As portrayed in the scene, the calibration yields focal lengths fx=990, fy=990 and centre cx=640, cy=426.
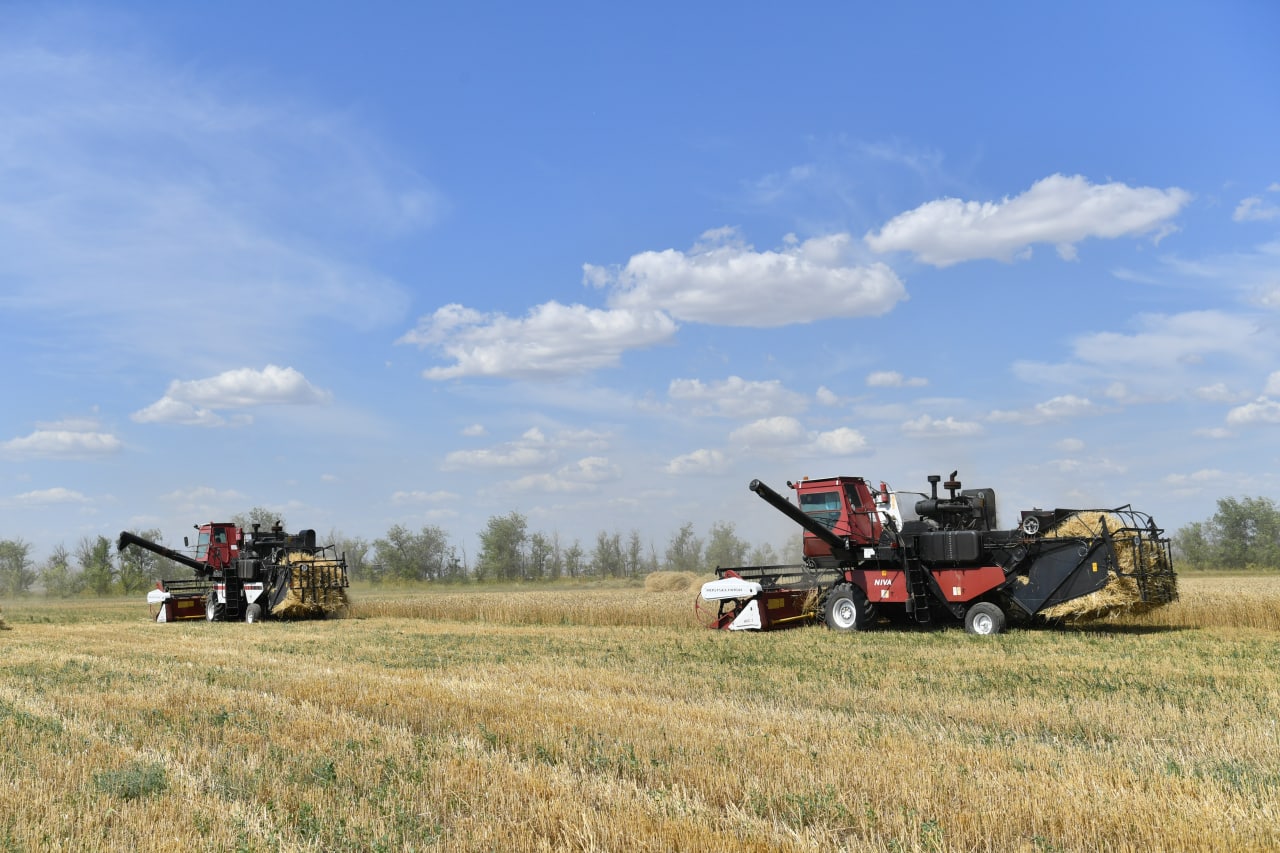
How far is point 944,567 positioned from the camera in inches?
720

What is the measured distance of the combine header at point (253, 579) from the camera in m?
26.8

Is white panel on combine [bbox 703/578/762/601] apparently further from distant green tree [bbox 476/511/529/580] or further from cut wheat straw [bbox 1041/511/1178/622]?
distant green tree [bbox 476/511/529/580]

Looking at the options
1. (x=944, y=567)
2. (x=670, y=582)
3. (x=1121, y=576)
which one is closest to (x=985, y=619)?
(x=944, y=567)

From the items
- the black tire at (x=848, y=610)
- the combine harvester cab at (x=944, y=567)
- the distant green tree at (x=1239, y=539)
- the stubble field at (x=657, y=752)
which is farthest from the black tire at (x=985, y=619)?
the distant green tree at (x=1239, y=539)

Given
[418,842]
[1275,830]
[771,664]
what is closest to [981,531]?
[771,664]

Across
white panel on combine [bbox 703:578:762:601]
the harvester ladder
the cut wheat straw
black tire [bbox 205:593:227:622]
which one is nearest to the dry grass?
black tire [bbox 205:593:227:622]

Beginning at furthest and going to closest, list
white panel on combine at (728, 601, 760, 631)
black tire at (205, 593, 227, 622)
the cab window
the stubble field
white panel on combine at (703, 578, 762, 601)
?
1. black tire at (205, 593, 227, 622)
2. the cab window
3. white panel on combine at (703, 578, 762, 601)
4. white panel on combine at (728, 601, 760, 631)
5. the stubble field

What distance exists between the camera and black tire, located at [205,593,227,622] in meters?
28.2

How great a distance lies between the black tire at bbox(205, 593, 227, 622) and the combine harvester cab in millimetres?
15402

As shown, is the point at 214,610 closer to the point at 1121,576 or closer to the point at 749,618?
the point at 749,618

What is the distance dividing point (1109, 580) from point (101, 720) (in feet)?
47.2

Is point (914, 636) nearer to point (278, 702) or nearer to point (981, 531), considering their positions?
point (981, 531)

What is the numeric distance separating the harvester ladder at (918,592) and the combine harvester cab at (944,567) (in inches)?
0.8

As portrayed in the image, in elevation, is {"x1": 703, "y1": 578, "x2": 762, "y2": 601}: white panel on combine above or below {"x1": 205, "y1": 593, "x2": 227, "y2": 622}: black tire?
above
